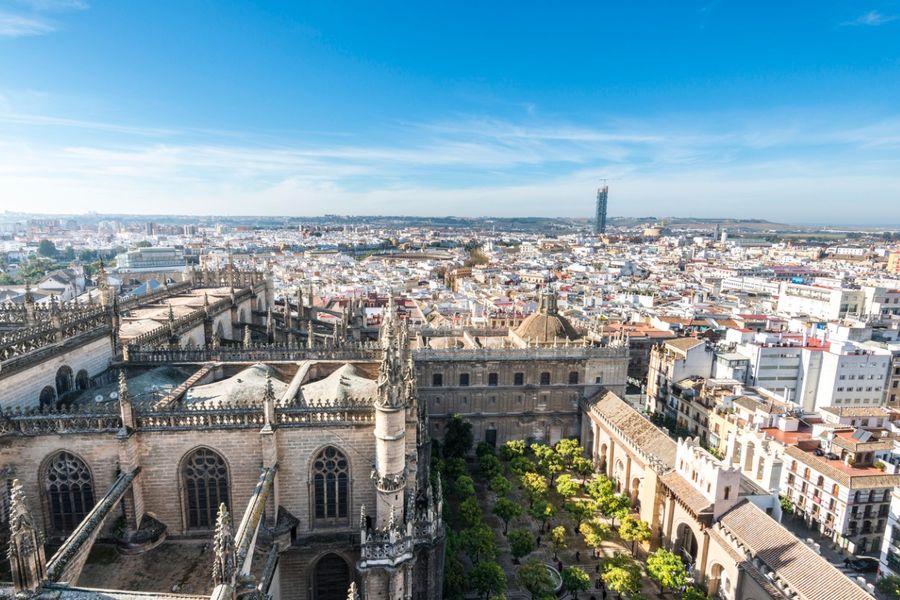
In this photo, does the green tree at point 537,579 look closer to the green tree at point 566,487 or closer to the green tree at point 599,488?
the green tree at point 599,488

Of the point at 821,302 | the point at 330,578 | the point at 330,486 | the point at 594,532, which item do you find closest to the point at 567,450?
the point at 594,532

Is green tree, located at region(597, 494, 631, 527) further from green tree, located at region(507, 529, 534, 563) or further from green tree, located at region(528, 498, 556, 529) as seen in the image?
green tree, located at region(507, 529, 534, 563)

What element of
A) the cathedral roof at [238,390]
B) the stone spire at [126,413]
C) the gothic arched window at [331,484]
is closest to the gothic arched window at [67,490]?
the stone spire at [126,413]

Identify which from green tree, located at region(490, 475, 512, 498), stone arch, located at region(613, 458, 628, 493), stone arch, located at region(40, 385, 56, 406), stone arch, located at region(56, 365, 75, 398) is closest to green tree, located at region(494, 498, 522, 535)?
green tree, located at region(490, 475, 512, 498)

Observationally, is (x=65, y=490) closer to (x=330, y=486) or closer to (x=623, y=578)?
(x=330, y=486)

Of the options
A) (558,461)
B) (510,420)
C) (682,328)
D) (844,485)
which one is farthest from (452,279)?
(844,485)
